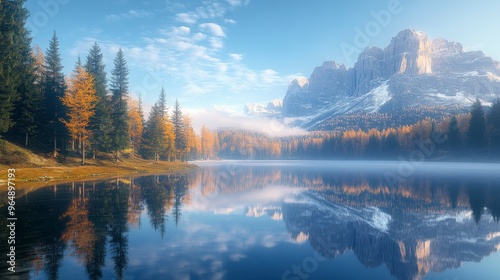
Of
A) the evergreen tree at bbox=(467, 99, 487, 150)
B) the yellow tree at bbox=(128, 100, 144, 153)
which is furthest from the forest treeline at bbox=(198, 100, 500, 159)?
the yellow tree at bbox=(128, 100, 144, 153)

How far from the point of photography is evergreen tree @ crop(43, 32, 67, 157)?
56.9m

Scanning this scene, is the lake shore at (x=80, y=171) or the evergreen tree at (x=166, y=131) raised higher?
A: the evergreen tree at (x=166, y=131)

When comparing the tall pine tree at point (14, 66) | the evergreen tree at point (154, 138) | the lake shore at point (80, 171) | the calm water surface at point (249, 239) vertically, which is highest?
the tall pine tree at point (14, 66)

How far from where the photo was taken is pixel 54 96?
195 ft

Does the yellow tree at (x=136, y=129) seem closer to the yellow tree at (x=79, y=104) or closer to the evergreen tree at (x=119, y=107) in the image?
the evergreen tree at (x=119, y=107)

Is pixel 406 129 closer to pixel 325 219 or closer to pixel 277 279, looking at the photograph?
pixel 325 219

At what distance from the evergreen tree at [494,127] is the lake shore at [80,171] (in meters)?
102

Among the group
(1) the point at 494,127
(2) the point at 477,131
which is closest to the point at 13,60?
(2) the point at 477,131

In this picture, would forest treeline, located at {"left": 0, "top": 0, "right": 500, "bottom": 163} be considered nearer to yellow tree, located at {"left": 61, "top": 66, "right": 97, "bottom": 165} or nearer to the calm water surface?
yellow tree, located at {"left": 61, "top": 66, "right": 97, "bottom": 165}

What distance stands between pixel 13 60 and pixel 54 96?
1192 centimetres

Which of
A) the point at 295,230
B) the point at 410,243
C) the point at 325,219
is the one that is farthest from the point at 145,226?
the point at 410,243

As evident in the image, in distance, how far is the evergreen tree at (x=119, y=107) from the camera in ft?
223

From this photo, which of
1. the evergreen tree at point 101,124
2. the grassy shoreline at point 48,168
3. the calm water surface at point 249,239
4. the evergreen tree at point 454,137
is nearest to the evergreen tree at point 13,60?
the grassy shoreline at point 48,168

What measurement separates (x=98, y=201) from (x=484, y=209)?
124 ft
